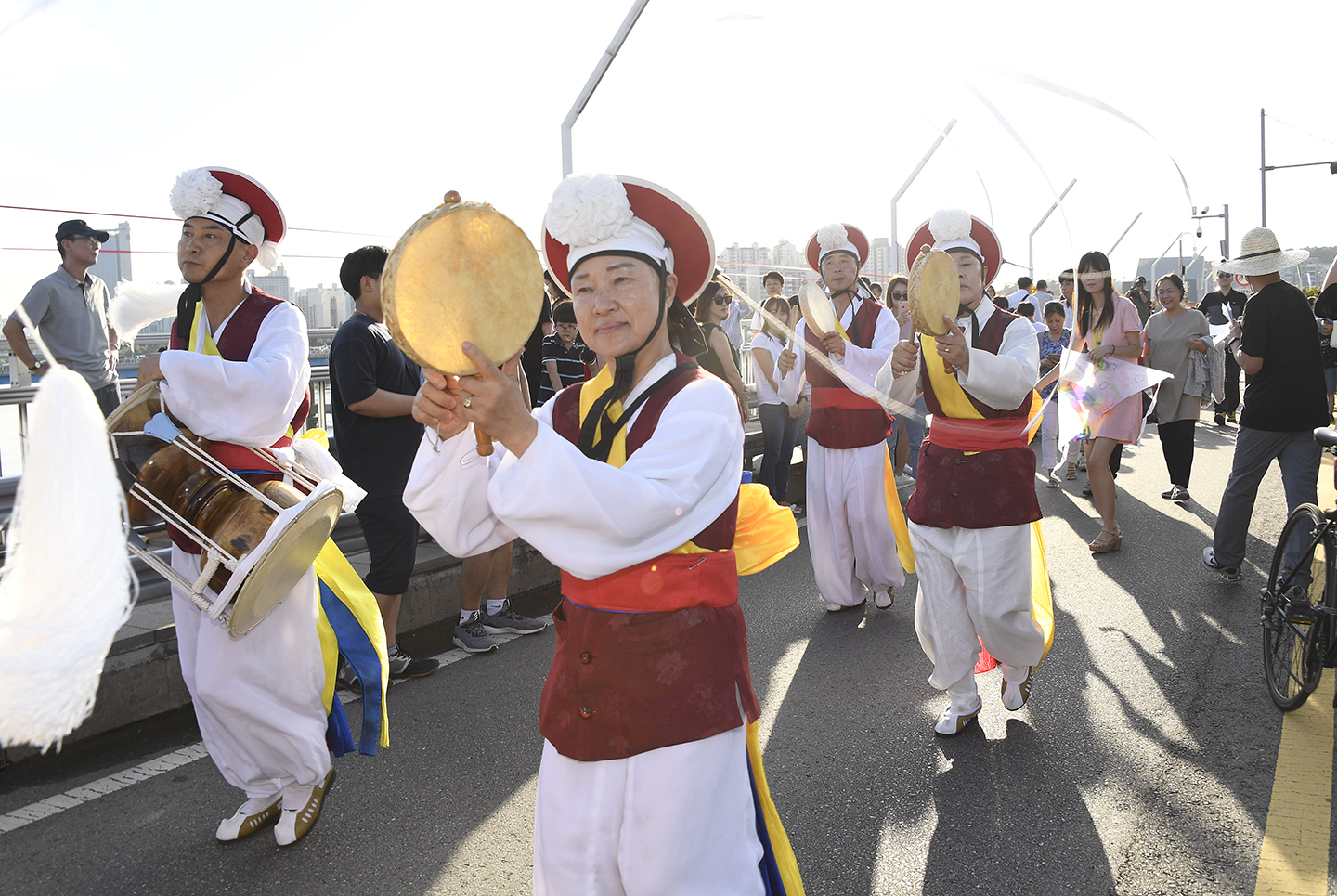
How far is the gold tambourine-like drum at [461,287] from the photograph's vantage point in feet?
4.98

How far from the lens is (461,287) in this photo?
1.58 m

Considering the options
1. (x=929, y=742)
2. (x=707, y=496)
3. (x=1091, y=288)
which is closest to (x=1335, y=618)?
(x=929, y=742)

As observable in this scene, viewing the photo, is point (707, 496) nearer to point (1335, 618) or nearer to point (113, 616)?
point (113, 616)

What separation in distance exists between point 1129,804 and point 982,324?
1.87m

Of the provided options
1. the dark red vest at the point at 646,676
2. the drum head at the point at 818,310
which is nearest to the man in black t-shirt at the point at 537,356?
the drum head at the point at 818,310

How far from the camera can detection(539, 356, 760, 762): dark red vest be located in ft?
5.90

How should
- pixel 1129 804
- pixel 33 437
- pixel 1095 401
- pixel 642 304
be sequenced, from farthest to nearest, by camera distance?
pixel 1095 401
pixel 1129 804
pixel 642 304
pixel 33 437

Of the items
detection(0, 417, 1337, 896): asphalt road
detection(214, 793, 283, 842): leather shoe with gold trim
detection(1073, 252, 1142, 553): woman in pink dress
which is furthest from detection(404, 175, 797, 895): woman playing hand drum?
detection(1073, 252, 1142, 553): woman in pink dress

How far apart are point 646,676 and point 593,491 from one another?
0.46 metres

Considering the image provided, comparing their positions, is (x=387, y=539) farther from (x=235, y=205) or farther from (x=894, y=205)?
(x=894, y=205)

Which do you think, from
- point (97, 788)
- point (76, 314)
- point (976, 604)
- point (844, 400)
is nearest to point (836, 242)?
point (844, 400)

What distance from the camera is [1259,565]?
618cm

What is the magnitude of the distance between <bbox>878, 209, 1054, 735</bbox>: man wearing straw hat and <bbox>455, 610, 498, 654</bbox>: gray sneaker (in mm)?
2194

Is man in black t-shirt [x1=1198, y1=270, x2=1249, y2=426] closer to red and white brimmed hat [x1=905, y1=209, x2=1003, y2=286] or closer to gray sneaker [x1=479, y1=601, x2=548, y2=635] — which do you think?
red and white brimmed hat [x1=905, y1=209, x2=1003, y2=286]
